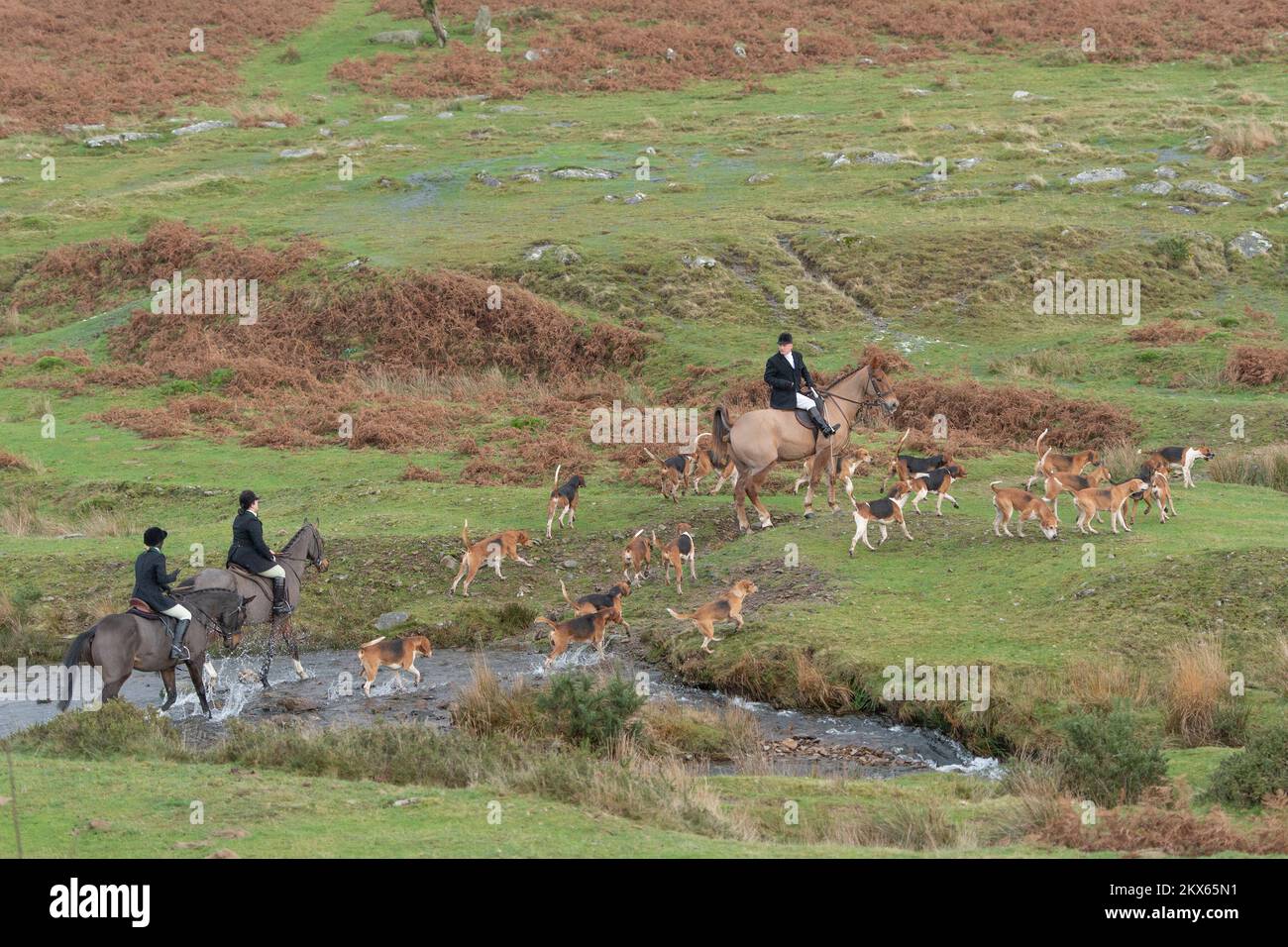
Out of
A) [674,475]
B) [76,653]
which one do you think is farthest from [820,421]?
[76,653]

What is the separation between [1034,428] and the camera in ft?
117

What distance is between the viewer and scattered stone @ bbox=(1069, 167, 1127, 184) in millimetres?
55312

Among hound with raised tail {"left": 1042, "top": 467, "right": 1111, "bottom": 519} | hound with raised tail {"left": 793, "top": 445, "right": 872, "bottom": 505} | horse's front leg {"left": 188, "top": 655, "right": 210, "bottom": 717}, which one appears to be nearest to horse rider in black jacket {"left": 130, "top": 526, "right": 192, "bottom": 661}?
horse's front leg {"left": 188, "top": 655, "right": 210, "bottom": 717}

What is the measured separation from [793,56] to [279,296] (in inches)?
1602

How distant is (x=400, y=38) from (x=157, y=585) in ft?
218

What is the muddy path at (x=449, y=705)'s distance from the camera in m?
19.8

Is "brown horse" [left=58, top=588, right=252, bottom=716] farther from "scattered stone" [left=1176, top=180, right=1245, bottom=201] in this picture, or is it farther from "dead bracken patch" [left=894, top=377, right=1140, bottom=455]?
"scattered stone" [left=1176, top=180, right=1245, bottom=201]

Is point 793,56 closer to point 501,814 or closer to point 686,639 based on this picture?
point 686,639

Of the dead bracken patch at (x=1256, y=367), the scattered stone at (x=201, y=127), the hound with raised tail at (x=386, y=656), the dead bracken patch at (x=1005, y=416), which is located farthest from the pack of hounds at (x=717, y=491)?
the scattered stone at (x=201, y=127)

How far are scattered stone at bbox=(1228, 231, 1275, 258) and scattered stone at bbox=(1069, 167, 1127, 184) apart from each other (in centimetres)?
721

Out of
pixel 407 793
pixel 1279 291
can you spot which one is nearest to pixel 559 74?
pixel 1279 291

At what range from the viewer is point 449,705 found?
2186 centimetres

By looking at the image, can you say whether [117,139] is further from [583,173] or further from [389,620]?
[389,620]

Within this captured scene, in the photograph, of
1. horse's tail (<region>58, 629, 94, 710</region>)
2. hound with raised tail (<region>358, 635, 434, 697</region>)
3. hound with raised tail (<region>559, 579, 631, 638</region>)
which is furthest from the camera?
hound with raised tail (<region>559, 579, 631, 638</region>)
